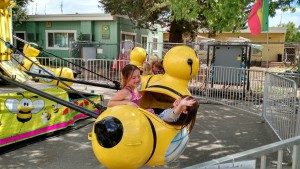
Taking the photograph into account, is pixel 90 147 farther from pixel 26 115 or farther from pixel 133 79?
pixel 133 79

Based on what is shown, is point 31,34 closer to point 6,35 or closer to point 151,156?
point 6,35

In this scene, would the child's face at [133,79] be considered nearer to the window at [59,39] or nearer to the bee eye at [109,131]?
the bee eye at [109,131]

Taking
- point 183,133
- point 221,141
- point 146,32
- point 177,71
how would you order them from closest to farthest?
point 183,133, point 177,71, point 221,141, point 146,32

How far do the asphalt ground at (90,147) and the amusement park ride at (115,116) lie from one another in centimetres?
22

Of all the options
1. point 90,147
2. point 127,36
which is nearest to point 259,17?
point 90,147

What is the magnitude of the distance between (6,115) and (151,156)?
11.1ft

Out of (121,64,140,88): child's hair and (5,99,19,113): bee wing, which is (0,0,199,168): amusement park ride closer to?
(5,99,19,113): bee wing

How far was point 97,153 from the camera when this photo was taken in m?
2.40

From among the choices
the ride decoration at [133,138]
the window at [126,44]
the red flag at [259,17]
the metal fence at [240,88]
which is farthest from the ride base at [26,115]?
the window at [126,44]

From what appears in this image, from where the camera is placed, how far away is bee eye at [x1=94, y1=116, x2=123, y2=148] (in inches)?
89.2

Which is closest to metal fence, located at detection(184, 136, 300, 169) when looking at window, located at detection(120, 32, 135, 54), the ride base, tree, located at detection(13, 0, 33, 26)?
the ride base

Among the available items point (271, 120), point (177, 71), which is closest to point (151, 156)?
point (177, 71)

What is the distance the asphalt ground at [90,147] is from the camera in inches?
183

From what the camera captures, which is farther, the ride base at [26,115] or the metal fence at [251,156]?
the ride base at [26,115]
